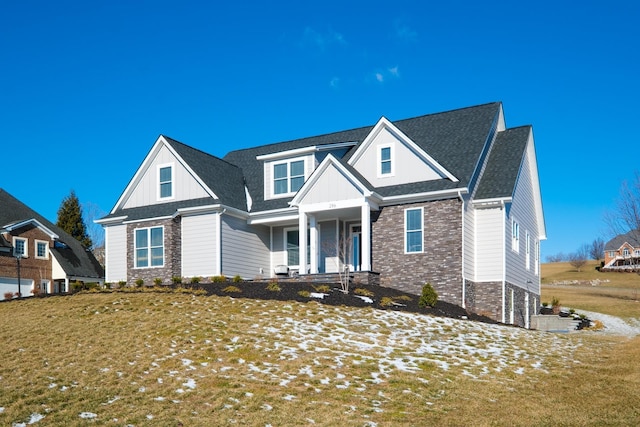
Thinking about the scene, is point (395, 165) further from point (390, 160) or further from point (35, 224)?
point (35, 224)

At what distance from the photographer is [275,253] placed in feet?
96.4

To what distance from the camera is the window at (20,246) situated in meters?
37.7

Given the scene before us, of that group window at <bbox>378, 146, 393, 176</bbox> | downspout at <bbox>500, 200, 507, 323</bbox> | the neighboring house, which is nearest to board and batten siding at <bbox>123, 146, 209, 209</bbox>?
window at <bbox>378, 146, 393, 176</bbox>

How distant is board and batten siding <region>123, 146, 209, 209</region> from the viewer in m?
28.1

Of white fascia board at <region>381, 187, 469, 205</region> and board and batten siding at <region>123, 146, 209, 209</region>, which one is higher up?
board and batten siding at <region>123, 146, 209, 209</region>

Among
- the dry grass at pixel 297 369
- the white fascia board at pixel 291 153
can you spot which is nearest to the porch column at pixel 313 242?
the white fascia board at pixel 291 153

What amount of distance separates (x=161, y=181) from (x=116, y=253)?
13.8ft

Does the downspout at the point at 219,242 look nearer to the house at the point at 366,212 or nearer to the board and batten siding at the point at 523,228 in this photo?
the house at the point at 366,212

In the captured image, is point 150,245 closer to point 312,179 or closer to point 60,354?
point 312,179

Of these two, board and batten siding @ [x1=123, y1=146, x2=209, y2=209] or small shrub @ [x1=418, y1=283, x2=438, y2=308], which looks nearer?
small shrub @ [x1=418, y1=283, x2=438, y2=308]

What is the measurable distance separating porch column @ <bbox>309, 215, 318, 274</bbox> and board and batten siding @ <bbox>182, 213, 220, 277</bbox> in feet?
12.8

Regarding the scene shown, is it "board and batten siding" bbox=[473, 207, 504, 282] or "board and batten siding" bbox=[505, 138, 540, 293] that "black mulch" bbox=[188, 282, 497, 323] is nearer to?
"board and batten siding" bbox=[473, 207, 504, 282]

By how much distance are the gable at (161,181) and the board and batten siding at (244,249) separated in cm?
181

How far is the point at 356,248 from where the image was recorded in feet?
88.9
